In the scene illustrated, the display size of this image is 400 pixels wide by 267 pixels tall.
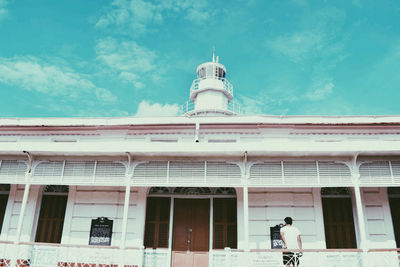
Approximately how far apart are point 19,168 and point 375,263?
9621 mm

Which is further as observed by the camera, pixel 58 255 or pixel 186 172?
pixel 58 255

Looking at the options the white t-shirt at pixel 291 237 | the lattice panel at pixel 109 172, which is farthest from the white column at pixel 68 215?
the white t-shirt at pixel 291 237

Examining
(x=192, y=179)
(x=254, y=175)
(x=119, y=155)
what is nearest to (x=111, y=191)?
(x=119, y=155)

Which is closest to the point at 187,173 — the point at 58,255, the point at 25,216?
the point at 58,255

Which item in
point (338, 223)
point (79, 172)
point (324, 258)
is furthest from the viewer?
point (338, 223)

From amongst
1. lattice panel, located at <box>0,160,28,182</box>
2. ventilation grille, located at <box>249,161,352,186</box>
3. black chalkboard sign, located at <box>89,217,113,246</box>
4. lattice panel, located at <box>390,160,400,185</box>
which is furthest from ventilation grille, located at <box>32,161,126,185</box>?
lattice panel, located at <box>390,160,400,185</box>

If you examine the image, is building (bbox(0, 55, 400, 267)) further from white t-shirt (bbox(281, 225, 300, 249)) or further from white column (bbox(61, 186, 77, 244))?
white t-shirt (bbox(281, 225, 300, 249))

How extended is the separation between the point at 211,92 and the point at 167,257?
42.6ft

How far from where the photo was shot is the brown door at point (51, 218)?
32.9 feet

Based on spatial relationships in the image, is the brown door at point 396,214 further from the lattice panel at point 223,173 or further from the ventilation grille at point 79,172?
the ventilation grille at point 79,172

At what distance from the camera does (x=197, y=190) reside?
10.1 meters

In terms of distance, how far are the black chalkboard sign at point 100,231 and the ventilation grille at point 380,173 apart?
7446 millimetres

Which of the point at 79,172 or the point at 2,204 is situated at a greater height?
the point at 79,172

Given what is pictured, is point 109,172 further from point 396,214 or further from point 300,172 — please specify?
point 396,214
